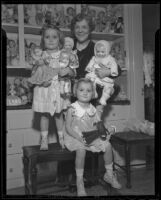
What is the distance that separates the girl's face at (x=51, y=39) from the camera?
116 cm

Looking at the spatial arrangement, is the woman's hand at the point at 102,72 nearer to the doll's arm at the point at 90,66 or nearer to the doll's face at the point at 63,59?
the doll's arm at the point at 90,66

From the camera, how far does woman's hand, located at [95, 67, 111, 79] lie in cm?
119

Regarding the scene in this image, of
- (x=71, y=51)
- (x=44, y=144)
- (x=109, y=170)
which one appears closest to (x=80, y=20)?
(x=71, y=51)

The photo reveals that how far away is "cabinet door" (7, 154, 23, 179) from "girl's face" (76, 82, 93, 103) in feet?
1.45

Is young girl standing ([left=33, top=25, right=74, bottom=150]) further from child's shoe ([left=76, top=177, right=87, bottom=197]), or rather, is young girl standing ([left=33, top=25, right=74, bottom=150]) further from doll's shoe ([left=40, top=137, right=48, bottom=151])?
→ child's shoe ([left=76, top=177, right=87, bottom=197])

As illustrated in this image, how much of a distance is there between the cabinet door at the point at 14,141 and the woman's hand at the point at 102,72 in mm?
474

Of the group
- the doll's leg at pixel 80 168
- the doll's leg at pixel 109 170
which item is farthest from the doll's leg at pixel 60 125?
the doll's leg at pixel 109 170

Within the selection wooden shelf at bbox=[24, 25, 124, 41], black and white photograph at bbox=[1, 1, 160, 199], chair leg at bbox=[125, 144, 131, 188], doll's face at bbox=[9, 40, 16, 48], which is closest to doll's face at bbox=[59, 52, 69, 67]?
black and white photograph at bbox=[1, 1, 160, 199]

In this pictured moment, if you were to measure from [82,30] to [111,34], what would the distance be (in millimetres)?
205

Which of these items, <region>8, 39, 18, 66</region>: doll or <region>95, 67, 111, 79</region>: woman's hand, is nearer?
<region>95, 67, 111, 79</region>: woman's hand

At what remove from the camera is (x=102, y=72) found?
119 centimetres

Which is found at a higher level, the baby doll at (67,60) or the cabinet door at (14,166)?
the baby doll at (67,60)
